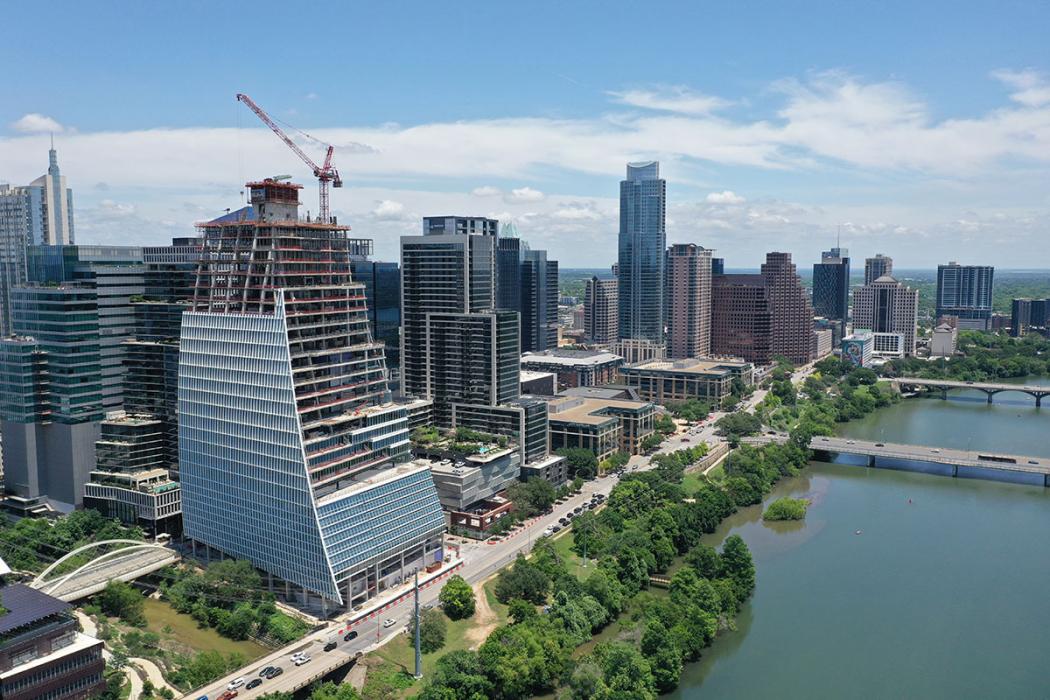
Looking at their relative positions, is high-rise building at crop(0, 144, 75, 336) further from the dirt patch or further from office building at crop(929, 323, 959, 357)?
office building at crop(929, 323, 959, 357)

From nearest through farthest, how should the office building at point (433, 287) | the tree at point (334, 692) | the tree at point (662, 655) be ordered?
the tree at point (334, 692) < the tree at point (662, 655) < the office building at point (433, 287)

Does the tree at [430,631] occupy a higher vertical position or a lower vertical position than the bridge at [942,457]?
lower

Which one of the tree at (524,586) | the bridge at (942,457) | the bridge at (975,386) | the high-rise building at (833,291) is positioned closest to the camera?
the tree at (524,586)

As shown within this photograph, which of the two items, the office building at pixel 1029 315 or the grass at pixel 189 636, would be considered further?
the office building at pixel 1029 315

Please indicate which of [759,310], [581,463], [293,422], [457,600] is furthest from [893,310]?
[293,422]

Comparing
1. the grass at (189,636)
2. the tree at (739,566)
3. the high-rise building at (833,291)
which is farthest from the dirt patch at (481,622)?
the high-rise building at (833,291)

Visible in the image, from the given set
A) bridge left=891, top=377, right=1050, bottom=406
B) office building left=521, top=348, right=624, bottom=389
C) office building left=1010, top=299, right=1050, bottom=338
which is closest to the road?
office building left=521, top=348, right=624, bottom=389

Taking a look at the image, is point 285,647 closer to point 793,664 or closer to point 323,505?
point 323,505

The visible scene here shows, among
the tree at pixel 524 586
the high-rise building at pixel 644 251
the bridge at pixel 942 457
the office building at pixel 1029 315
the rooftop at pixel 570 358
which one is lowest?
the tree at pixel 524 586

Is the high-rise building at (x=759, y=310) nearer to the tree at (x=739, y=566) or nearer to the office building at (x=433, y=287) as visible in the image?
the office building at (x=433, y=287)

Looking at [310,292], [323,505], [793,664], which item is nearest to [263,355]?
[310,292]
